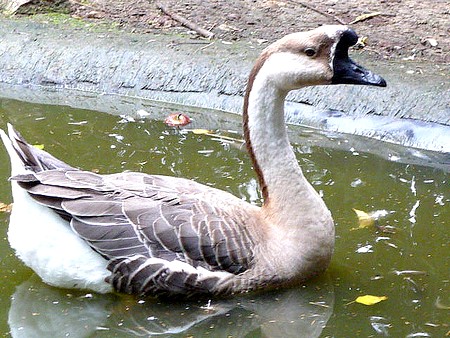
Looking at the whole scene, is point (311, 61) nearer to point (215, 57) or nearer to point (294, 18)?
point (215, 57)

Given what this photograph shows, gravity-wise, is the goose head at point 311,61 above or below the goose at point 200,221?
above

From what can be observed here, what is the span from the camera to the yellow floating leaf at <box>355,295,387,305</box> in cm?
502

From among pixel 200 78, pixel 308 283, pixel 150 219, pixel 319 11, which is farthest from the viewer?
pixel 319 11

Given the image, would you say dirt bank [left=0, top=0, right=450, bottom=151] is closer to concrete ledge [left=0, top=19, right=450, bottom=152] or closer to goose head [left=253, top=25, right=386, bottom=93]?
concrete ledge [left=0, top=19, right=450, bottom=152]

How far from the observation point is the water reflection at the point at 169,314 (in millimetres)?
4859

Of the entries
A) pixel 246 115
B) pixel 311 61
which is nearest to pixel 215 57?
pixel 246 115

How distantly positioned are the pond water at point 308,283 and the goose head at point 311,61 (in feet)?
3.43

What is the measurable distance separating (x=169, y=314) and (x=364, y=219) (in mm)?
1502

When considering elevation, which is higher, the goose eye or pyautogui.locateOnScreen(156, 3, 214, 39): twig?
the goose eye

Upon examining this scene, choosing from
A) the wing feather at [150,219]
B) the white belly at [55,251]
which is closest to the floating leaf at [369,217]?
the wing feather at [150,219]

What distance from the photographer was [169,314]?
16.5 ft

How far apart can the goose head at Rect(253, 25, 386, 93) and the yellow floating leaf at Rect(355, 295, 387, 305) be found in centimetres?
115

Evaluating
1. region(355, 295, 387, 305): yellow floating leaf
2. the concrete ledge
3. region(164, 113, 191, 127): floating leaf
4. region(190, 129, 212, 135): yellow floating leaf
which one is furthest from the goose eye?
region(164, 113, 191, 127): floating leaf

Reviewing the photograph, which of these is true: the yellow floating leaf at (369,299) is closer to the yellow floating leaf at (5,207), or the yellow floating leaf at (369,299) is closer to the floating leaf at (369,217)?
the floating leaf at (369,217)
